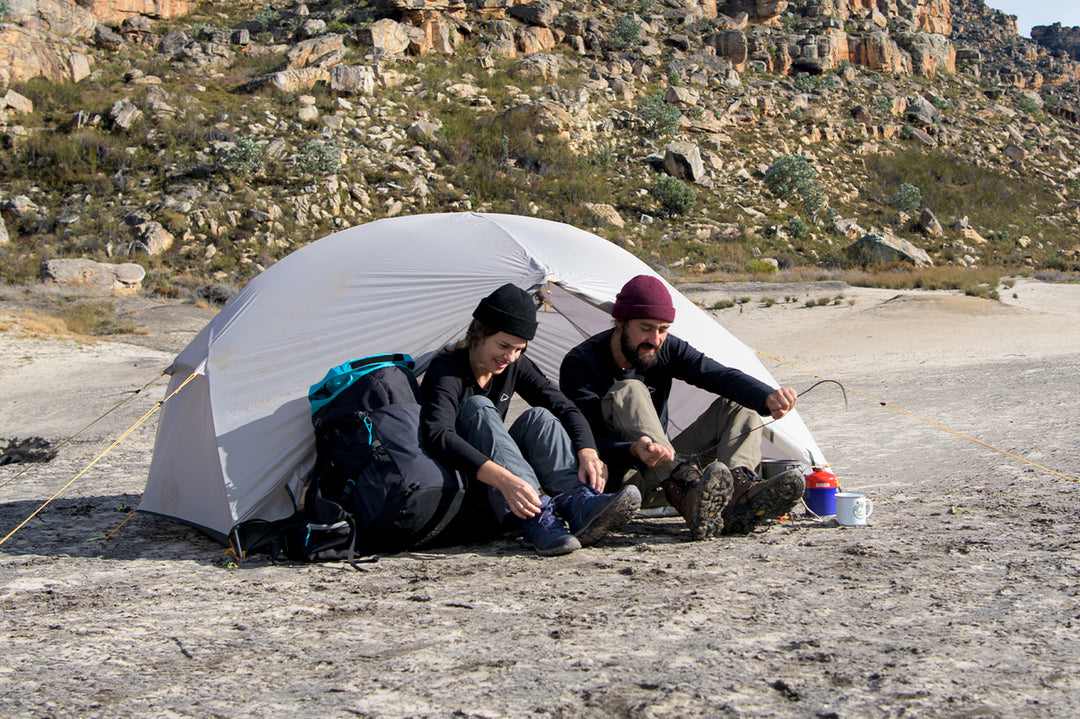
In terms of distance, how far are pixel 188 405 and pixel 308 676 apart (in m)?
2.79

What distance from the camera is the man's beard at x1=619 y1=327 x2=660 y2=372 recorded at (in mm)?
4535

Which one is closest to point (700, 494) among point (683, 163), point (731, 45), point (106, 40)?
point (683, 163)

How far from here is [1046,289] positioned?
20.1 metres

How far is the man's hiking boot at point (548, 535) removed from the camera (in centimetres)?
398

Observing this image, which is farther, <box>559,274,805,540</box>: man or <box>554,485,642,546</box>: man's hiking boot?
<box>559,274,805,540</box>: man

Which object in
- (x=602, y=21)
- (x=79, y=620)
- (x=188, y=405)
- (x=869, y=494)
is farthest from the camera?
(x=602, y=21)

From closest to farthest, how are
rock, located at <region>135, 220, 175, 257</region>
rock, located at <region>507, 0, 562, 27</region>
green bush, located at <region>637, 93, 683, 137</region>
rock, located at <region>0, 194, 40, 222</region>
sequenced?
rock, located at <region>135, 220, 175, 257</region> < rock, located at <region>0, 194, 40, 222</region> < green bush, located at <region>637, 93, 683, 137</region> < rock, located at <region>507, 0, 562, 27</region>

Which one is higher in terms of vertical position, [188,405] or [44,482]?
[188,405]

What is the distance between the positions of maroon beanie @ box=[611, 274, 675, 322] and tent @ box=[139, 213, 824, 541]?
520mm

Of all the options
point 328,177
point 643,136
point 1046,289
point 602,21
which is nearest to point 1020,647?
point 1046,289

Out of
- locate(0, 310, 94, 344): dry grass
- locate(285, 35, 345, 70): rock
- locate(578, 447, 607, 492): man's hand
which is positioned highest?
locate(285, 35, 345, 70): rock

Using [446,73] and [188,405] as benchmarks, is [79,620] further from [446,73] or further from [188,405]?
[446,73]

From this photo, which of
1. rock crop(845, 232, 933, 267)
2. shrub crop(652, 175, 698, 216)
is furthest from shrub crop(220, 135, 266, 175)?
rock crop(845, 232, 933, 267)

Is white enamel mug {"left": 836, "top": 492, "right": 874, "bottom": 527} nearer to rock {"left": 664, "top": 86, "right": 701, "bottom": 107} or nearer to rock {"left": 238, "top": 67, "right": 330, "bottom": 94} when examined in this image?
rock {"left": 238, "top": 67, "right": 330, "bottom": 94}
